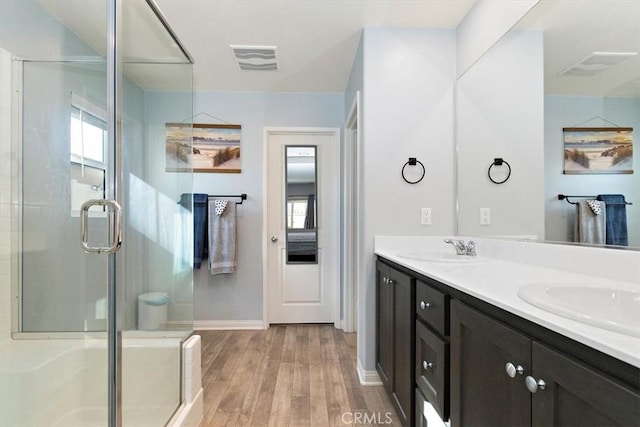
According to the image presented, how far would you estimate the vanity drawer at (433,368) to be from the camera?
110 centimetres

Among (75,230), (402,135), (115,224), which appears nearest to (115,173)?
(115,224)

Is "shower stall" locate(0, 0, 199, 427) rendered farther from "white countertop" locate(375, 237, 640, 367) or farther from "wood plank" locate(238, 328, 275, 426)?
"white countertop" locate(375, 237, 640, 367)

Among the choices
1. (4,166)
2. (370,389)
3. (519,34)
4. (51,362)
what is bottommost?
(370,389)

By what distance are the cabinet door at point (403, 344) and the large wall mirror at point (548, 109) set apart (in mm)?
628

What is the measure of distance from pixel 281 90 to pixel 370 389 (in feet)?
8.93

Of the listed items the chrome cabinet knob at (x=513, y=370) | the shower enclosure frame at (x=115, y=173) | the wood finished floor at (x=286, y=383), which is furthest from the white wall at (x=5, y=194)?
the chrome cabinet knob at (x=513, y=370)

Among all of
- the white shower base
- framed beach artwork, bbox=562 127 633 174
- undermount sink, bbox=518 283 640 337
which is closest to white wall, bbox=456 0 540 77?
framed beach artwork, bbox=562 127 633 174

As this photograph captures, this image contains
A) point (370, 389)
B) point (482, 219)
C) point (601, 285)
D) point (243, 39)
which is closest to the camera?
point (601, 285)

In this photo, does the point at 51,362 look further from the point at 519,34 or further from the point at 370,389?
the point at 519,34

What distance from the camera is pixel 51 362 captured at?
153cm

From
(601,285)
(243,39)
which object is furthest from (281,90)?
(601,285)

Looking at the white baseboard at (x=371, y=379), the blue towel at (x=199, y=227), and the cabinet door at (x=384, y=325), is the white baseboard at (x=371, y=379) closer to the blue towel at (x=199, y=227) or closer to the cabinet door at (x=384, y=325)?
the cabinet door at (x=384, y=325)

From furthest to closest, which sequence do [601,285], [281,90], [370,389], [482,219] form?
[281,90] → [370,389] → [482,219] → [601,285]

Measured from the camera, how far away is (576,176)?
122 cm
